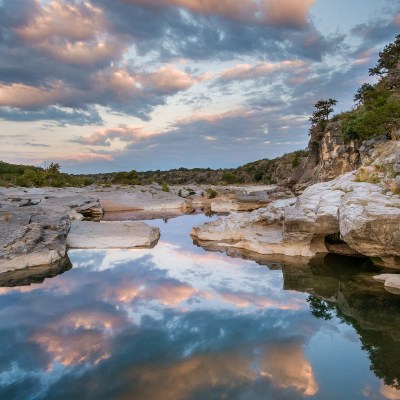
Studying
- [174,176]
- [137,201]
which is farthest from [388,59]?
[174,176]

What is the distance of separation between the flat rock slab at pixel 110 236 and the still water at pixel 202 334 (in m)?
4.61

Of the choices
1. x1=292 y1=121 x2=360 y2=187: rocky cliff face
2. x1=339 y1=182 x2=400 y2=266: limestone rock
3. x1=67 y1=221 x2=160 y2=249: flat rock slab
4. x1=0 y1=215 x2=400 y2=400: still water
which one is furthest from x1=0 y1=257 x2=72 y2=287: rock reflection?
x1=292 y1=121 x2=360 y2=187: rocky cliff face

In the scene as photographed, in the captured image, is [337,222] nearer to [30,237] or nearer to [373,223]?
[373,223]

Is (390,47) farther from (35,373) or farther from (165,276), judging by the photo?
(35,373)

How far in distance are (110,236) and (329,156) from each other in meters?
31.4

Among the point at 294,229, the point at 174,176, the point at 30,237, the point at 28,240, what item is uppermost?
the point at 174,176

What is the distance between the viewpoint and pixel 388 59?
47.8 m

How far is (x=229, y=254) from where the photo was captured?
20859mm

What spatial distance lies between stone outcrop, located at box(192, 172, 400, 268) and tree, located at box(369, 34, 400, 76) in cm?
3340

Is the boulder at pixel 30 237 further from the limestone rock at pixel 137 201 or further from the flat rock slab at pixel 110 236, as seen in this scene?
the limestone rock at pixel 137 201

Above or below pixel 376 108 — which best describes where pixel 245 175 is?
below

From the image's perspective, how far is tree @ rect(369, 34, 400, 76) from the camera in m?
46.5

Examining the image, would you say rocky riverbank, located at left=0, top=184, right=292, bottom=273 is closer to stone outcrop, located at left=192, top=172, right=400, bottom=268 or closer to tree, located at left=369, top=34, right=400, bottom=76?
stone outcrop, located at left=192, top=172, right=400, bottom=268

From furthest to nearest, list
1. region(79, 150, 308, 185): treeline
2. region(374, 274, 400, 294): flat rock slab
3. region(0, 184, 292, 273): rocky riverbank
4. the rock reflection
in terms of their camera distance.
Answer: region(79, 150, 308, 185): treeline, region(0, 184, 292, 273): rocky riverbank, the rock reflection, region(374, 274, 400, 294): flat rock slab
